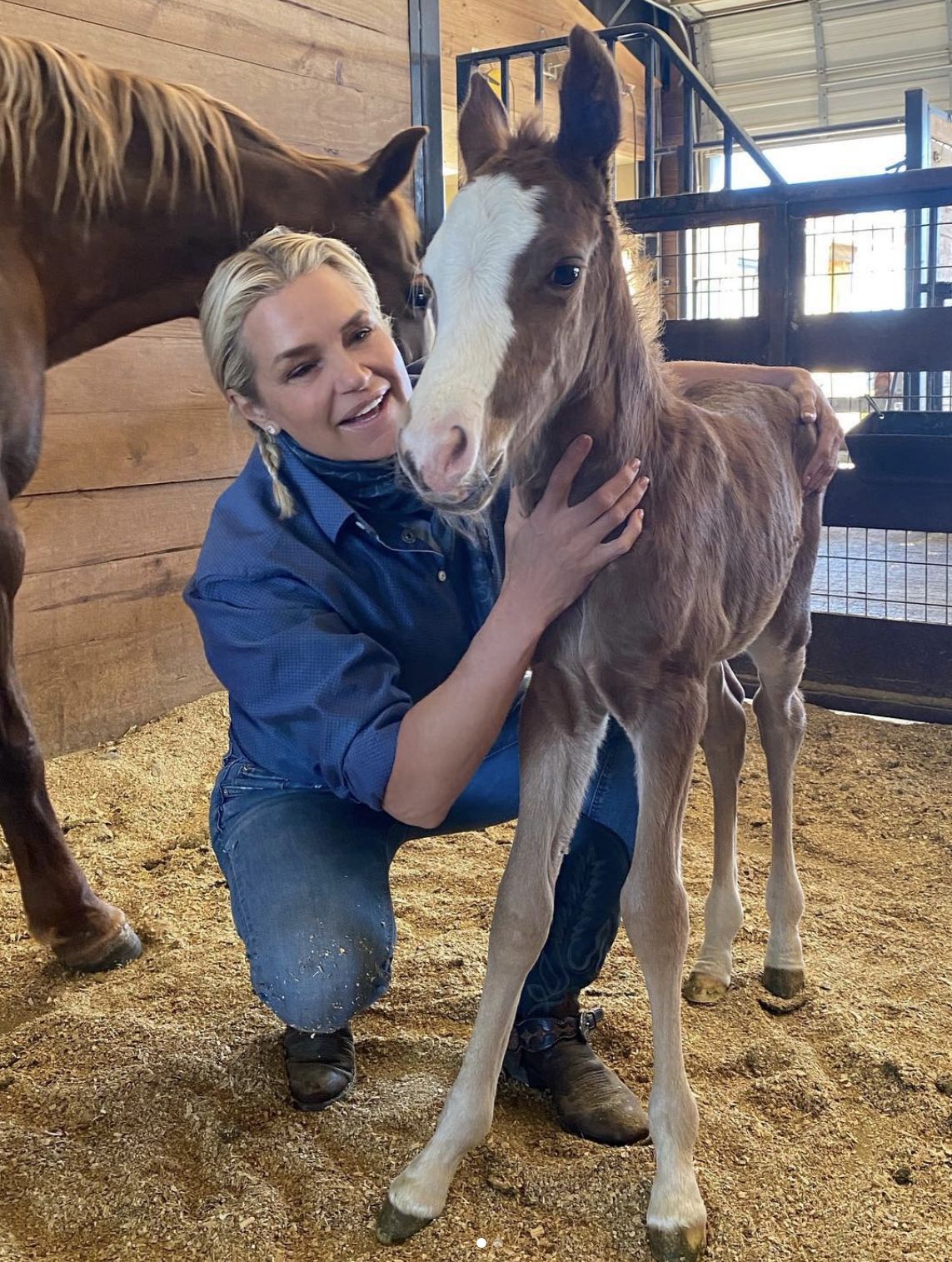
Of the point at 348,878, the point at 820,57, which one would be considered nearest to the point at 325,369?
the point at 348,878

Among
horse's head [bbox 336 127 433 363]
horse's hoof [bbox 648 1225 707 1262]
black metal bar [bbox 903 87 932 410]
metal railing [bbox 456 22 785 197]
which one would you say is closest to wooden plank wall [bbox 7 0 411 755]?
horse's head [bbox 336 127 433 363]

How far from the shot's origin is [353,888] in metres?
1.44

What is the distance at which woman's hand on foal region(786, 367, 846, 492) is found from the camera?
183 cm

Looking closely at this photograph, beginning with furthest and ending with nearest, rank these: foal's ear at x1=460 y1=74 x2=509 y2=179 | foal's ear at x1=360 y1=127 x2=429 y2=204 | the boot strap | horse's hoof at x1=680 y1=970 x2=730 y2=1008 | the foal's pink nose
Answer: foal's ear at x1=360 y1=127 x2=429 y2=204 < horse's hoof at x1=680 y1=970 x2=730 y2=1008 < the boot strap < foal's ear at x1=460 y1=74 x2=509 y2=179 < the foal's pink nose

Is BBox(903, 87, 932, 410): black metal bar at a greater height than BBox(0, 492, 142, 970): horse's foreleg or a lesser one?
greater

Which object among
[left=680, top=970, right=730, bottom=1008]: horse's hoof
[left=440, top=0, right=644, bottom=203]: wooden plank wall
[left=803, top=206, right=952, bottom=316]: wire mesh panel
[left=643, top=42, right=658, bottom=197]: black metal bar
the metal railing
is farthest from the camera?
[left=440, top=0, right=644, bottom=203]: wooden plank wall

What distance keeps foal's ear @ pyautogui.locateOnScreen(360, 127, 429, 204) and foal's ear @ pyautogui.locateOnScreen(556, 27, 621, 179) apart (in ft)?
4.16

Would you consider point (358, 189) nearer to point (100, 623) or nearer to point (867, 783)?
point (100, 623)

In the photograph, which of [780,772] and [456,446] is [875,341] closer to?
[780,772]

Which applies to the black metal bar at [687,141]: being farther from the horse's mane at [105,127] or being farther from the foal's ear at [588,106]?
the foal's ear at [588,106]

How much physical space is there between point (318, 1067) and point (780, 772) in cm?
95

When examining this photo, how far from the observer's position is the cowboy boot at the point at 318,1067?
1.46 m

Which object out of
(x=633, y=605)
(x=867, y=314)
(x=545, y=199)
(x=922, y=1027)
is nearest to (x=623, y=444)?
(x=633, y=605)

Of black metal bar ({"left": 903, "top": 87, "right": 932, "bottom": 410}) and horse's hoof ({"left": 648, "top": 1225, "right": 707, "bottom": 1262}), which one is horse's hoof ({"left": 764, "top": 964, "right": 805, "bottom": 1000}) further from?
black metal bar ({"left": 903, "top": 87, "right": 932, "bottom": 410})
